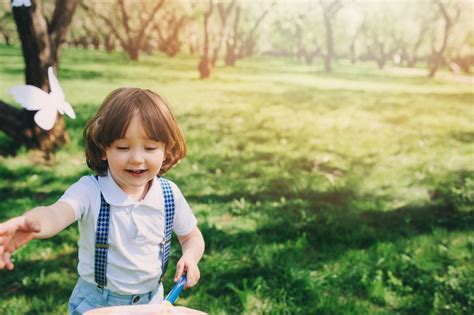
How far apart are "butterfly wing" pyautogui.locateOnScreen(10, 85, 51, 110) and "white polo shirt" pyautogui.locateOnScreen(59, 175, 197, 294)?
0.34m

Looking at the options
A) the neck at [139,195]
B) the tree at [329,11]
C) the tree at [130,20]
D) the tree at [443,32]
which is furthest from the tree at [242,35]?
the neck at [139,195]

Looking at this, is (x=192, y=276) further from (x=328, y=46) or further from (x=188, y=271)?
(x=328, y=46)

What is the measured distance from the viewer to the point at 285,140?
5.23 metres

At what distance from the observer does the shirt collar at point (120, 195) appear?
60.8 inches

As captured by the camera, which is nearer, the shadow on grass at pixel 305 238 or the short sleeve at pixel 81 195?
the short sleeve at pixel 81 195

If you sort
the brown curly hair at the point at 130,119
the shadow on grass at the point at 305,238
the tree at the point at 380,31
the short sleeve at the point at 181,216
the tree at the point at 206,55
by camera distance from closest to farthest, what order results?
the brown curly hair at the point at 130,119
the short sleeve at the point at 181,216
the shadow on grass at the point at 305,238
the tree at the point at 380,31
the tree at the point at 206,55

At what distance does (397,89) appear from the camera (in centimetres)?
568

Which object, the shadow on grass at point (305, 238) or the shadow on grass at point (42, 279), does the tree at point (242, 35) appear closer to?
the shadow on grass at point (305, 238)

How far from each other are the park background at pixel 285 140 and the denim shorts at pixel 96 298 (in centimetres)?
101

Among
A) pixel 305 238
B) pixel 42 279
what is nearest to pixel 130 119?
pixel 42 279

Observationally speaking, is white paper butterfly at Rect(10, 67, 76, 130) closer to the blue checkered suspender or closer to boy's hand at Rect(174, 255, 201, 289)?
the blue checkered suspender

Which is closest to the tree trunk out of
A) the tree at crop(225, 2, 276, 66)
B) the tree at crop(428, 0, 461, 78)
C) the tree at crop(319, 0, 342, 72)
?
the tree at crop(319, 0, 342, 72)

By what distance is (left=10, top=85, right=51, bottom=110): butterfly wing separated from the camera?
1.67 metres

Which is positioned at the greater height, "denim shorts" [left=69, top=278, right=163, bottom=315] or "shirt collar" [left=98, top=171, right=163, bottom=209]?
"shirt collar" [left=98, top=171, right=163, bottom=209]
